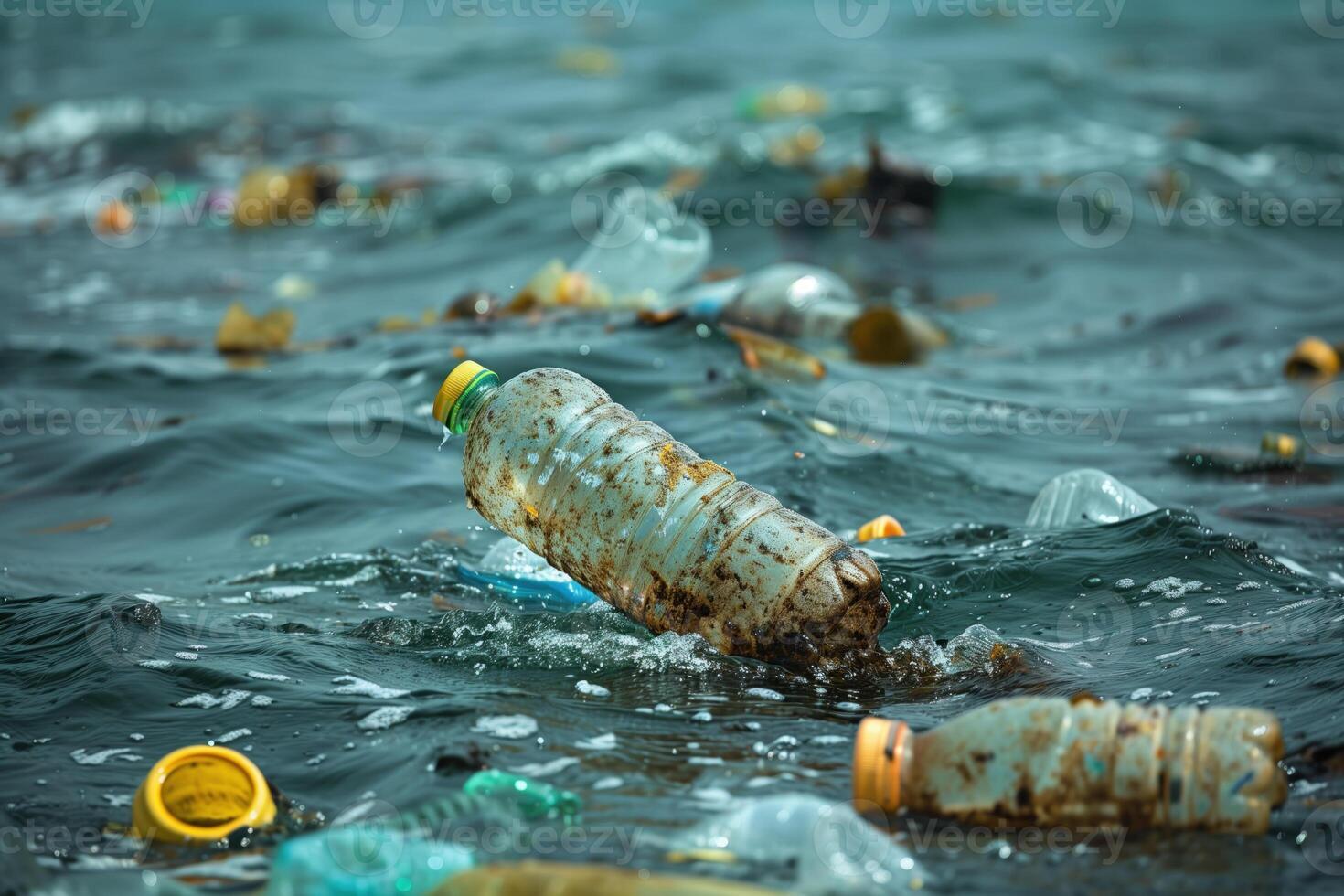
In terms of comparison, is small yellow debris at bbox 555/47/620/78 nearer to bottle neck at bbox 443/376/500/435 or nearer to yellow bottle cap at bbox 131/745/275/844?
bottle neck at bbox 443/376/500/435

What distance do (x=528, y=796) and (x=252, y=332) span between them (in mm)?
5533

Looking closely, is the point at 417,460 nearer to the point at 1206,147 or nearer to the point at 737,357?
the point at 737,357

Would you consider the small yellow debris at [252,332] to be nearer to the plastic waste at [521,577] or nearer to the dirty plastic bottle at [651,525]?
the plastic waste at [521,577]

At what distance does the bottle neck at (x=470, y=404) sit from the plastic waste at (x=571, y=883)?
1.47 meters

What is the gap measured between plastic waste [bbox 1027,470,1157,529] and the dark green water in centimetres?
19

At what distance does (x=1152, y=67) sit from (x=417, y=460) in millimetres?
15961

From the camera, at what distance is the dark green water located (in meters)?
3.08

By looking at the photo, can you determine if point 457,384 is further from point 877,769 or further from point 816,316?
point 816,316

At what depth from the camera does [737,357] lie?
6531 millimetres

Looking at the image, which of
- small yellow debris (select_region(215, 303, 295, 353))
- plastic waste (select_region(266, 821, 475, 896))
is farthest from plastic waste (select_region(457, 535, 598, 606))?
small yellow debris (select_region(215, 303, 295, 353))

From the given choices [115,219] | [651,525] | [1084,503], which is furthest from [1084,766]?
[115,219]

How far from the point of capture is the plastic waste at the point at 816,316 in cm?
751

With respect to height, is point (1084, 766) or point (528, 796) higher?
point (1084, 766)

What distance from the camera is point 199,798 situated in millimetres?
2689
